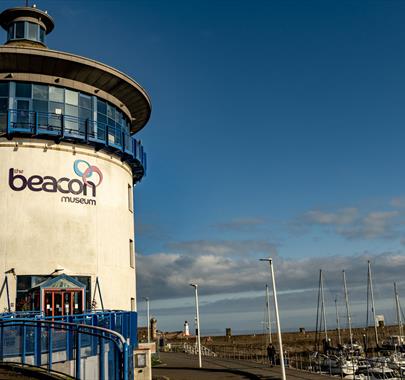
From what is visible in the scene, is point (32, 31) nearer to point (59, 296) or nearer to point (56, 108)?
point (56, 108)

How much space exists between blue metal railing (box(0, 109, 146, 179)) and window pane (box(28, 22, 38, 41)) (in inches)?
252

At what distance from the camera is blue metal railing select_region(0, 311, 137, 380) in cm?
1502

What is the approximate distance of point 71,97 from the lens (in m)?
30.9

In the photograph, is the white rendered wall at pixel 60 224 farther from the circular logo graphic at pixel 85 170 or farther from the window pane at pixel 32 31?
the window pane at pixel 32 31

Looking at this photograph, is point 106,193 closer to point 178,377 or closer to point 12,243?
point 12,243

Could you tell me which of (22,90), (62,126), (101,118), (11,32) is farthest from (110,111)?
(11,32)

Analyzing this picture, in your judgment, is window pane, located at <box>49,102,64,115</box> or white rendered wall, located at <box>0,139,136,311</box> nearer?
white rendered wall, located at <box>0,139,136,311</box>

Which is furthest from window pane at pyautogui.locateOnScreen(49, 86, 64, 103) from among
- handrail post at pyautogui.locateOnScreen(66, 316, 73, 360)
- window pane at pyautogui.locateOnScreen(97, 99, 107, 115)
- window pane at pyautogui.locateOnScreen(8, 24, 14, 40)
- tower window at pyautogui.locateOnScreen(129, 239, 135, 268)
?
handrail post at pyautogui.locateOnScreen(66, 316, 73, 360)

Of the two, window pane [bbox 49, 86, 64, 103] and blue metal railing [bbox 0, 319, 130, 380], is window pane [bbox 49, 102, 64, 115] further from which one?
blue metal railing [bbox 0, 319, 130, 380]

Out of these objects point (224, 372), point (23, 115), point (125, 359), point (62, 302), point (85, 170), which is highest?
point (23, 115)

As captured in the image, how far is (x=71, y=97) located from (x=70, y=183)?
491cm

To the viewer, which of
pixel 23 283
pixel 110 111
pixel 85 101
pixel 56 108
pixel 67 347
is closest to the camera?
pixel 67 347

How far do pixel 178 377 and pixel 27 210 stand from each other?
1263cm

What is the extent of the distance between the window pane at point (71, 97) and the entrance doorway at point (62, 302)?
10.3 metres
